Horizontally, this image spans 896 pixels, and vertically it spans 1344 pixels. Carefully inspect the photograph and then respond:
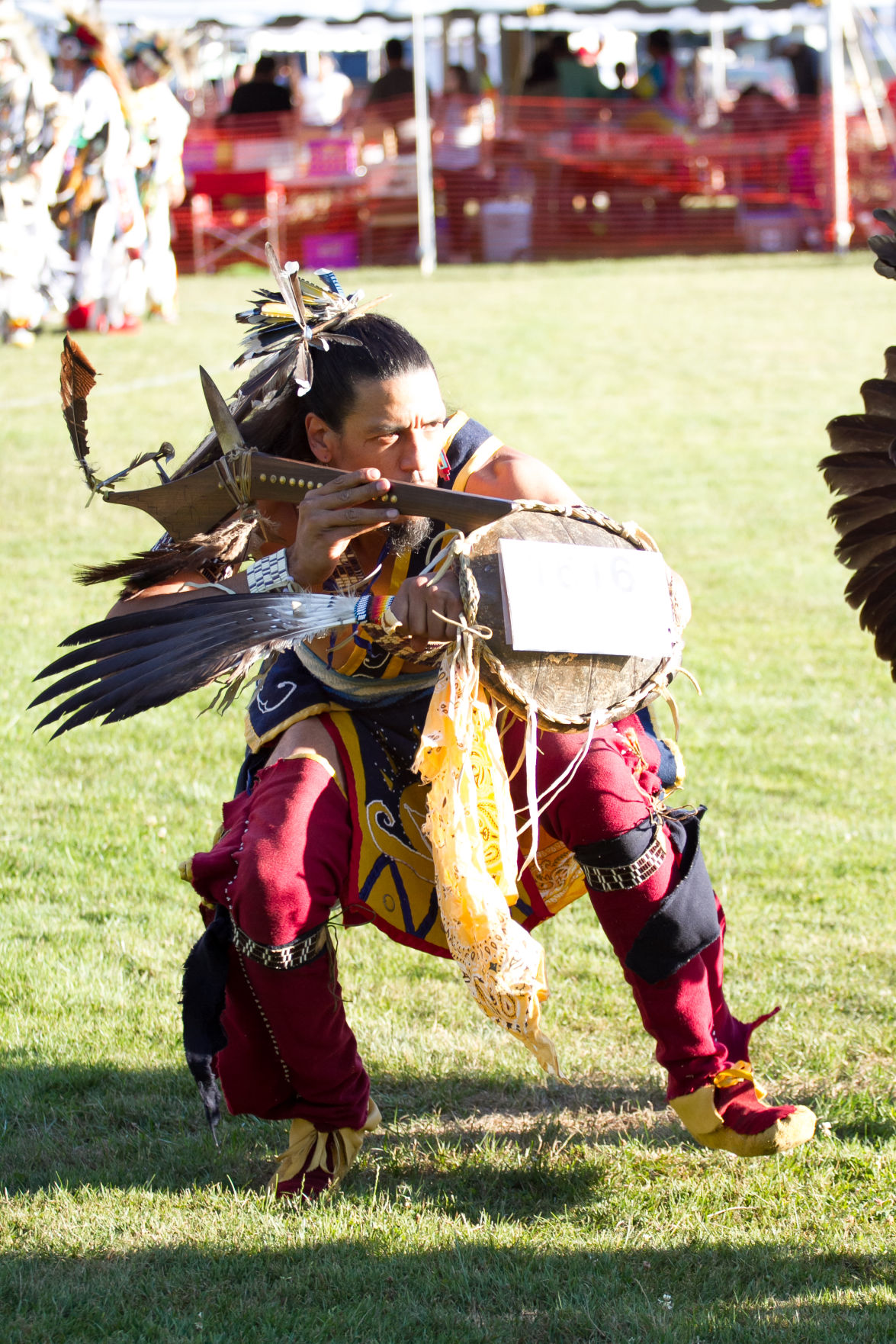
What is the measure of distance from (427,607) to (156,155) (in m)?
11.6

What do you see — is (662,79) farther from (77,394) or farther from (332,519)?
(332,519)

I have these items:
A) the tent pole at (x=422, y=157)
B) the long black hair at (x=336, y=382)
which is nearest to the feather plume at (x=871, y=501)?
the long black hair at (x=336, y=382)

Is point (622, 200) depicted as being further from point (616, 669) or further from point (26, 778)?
point (616, 669)

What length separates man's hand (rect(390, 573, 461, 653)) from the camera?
2.12 meters

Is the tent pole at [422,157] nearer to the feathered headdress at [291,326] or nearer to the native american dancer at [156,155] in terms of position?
the native american dancer at [156,155]

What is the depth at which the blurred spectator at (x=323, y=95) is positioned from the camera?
774 inches

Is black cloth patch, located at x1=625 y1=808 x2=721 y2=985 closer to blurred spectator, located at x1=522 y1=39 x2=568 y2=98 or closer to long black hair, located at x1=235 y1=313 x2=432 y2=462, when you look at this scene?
long black hair, located at x1=235 y1=313 x2=432 y2=462

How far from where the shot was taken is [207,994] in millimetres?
2389

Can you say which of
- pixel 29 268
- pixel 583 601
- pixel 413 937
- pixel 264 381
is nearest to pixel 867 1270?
pixel 413 937

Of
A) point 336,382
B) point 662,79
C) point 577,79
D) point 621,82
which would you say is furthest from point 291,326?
point 621,82

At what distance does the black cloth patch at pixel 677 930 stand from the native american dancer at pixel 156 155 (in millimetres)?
11269

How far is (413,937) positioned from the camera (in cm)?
244

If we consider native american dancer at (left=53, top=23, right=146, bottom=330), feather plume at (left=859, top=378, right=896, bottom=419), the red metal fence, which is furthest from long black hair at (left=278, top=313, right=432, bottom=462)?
the red metal fence

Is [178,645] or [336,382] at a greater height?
[336,382]
